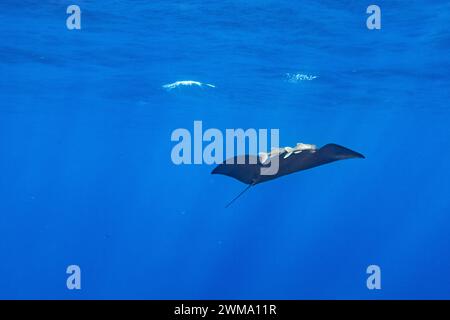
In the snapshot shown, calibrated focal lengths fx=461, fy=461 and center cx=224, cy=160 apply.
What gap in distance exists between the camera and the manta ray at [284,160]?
7.71m

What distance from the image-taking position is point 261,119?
38.6m

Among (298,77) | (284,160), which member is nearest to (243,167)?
(284,160)

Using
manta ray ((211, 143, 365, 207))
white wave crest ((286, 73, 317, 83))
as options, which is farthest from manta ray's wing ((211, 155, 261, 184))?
white wave crest ((286, 73, 317, 83))

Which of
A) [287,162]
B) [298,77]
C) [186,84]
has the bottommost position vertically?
[287,162]

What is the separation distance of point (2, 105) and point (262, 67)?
21.2 meters

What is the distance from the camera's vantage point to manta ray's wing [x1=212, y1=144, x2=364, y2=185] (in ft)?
25.2

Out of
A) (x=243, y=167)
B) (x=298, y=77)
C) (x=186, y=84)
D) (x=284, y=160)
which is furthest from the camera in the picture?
(x=186, y=84)

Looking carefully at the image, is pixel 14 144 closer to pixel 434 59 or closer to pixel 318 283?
pixel 318 283

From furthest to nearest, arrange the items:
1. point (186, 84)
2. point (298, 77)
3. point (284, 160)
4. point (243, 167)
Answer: point (186, 84)
point (298, 77)
point (243, 167)
point (284, 160)

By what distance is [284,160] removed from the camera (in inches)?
320

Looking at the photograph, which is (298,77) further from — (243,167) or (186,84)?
(243,167)

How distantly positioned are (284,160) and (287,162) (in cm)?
11

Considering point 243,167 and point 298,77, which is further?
point 298,77

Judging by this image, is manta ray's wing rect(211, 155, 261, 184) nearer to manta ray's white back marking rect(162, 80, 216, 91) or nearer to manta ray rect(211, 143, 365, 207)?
manta ray rect(211, 143, 365, 207)
